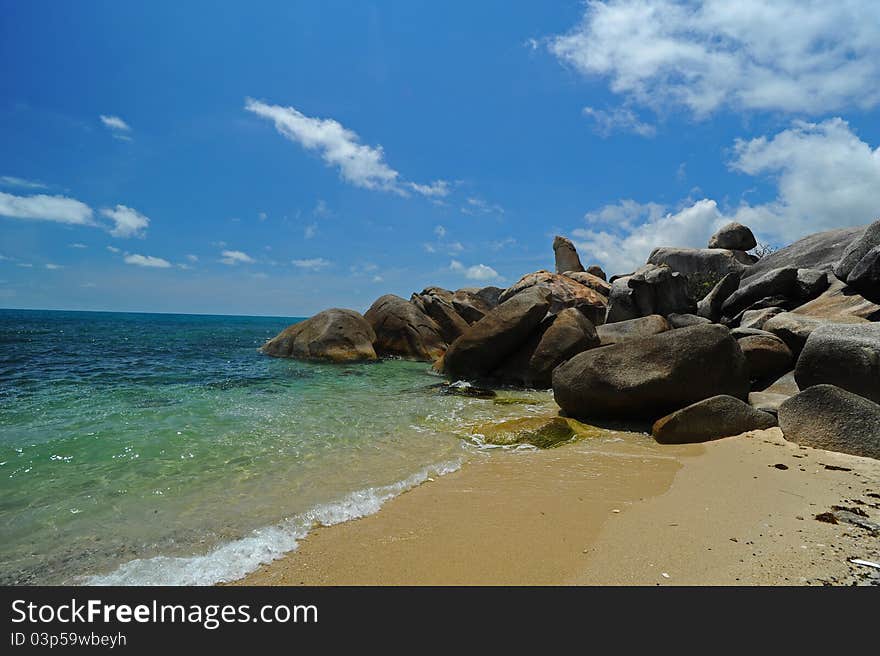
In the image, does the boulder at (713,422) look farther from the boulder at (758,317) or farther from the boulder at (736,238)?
the boulder at (736,238)

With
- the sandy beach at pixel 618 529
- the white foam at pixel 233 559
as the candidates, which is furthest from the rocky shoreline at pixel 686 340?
the white foam at pixel 233 559

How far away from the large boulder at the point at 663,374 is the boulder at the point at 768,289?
874 cm

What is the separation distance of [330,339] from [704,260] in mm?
19841

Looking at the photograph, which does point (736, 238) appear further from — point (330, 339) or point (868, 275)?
point (330, 339)

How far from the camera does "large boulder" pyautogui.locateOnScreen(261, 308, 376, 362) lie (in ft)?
65.2

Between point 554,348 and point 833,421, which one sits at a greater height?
point 554,348

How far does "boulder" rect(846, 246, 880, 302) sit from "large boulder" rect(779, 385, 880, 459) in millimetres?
5642

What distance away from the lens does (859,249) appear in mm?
10727

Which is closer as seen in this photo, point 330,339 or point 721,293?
point 721,293

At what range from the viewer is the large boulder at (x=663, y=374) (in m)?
7.64

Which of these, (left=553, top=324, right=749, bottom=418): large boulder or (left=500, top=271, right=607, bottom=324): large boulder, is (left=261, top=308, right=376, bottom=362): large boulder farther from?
(left=553, top=324, right=749, bottom=418): large boulder

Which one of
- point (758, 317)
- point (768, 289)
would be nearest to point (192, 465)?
point (758, 317)
